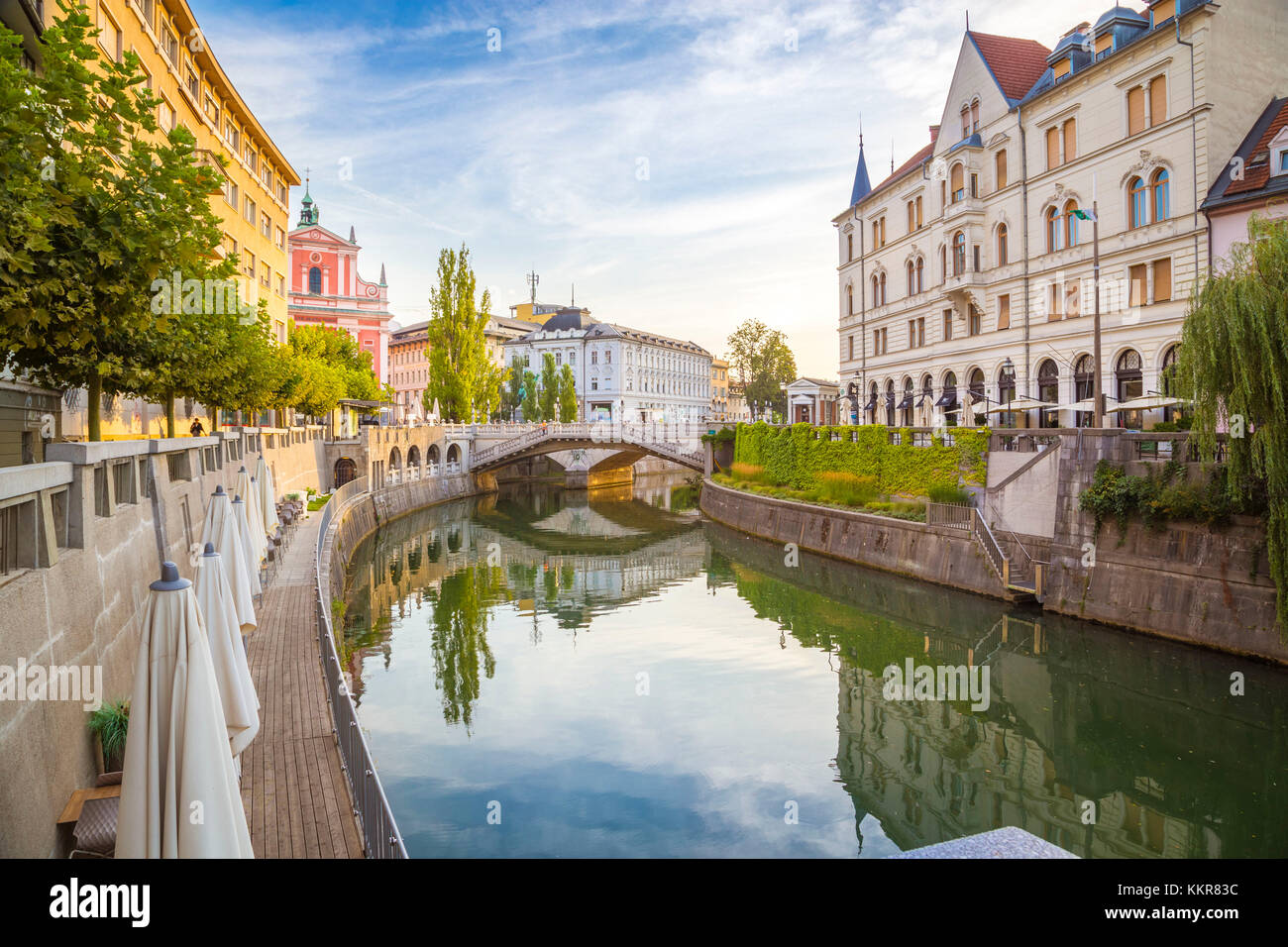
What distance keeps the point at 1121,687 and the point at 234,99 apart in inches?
1645

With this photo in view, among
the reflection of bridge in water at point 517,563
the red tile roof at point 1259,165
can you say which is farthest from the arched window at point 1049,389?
the reflection of bridge in water at point 517,563

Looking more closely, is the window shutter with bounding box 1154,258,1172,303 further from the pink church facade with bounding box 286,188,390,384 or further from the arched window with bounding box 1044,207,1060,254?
the pink church facade with bounding box 286,188,390,384

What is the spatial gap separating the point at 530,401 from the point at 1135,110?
6824 cm

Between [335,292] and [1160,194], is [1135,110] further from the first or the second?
[335,292]

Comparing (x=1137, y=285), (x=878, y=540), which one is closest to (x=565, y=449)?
(x=878, y=540)

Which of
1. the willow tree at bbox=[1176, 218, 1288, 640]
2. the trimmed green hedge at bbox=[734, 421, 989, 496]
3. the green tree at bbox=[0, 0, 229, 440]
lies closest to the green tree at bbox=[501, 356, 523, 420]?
the trimmed green hedge at bbox=[734, 421, 989, 496]

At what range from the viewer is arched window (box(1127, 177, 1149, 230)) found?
31.1 meters

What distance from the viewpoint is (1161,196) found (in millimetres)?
30609

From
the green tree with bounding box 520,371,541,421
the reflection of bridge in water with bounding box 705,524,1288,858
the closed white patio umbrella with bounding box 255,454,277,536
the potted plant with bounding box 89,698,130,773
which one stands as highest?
the green tree with bounding box 520,371,541,421

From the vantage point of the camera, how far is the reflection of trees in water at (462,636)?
18.4 metres

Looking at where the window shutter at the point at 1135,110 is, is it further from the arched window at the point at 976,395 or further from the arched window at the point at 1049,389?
the arched window at the point at 976,395

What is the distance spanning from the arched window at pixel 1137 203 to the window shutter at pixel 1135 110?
1.84m

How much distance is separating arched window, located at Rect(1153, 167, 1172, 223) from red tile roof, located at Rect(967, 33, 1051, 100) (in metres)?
10.4
